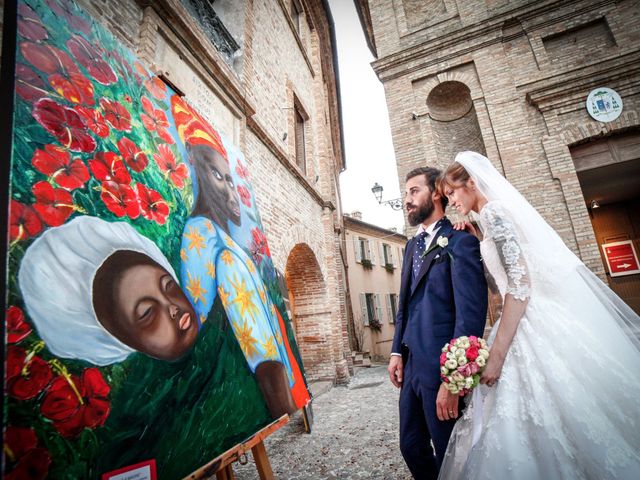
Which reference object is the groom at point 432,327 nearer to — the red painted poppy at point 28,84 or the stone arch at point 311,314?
the red painted poppy at point 28,84

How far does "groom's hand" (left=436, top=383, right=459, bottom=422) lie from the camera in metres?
1.49

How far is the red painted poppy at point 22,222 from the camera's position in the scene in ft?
2.99

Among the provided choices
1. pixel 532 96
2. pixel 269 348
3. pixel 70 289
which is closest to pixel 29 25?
pixel 70 289

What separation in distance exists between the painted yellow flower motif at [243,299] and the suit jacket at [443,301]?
1.00 meters

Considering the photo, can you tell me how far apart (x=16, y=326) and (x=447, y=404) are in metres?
1.72

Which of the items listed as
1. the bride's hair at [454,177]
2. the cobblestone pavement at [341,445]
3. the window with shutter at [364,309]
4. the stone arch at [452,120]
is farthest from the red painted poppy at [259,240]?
the window with shutter at [364,309]

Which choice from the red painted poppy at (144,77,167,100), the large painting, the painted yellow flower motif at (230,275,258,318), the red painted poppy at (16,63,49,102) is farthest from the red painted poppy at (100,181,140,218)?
the red painted poppy at (144,77,167,100)

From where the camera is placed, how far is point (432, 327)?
1691mm

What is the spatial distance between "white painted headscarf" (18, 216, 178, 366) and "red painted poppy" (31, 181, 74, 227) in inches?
1.2

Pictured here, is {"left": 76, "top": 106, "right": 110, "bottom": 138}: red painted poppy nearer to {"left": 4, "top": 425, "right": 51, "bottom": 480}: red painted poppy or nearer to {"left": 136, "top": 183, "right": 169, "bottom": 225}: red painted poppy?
{"left": 136, "top": 183, "right": 169, "bottom": 225}: red painted poppy

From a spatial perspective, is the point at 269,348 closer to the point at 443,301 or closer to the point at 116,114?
the point at 443,301

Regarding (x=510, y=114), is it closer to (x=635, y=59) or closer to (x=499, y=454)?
(x=635, y=59)

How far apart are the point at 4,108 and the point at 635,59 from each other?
36.8 feet

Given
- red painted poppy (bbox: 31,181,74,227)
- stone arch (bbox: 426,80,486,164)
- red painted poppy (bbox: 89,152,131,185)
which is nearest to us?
red painted poppy (bbox: 31,181,74,227)
